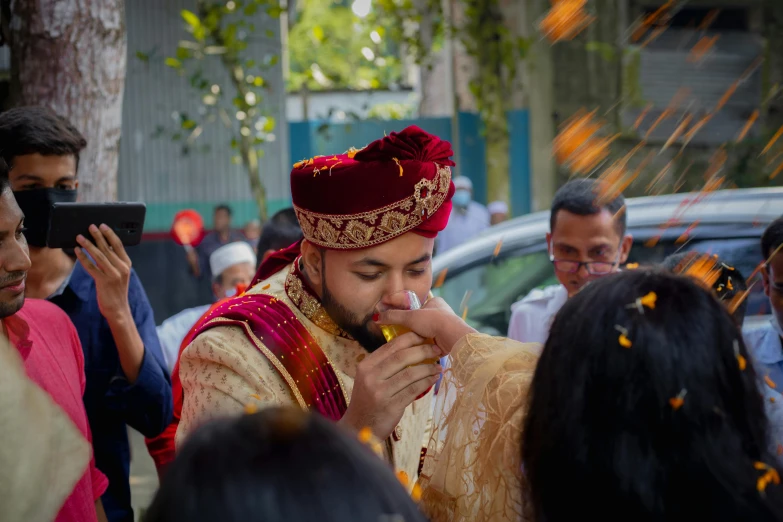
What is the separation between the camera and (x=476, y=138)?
499 inches

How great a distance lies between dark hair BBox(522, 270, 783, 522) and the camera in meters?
1.50

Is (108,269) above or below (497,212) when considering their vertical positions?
above

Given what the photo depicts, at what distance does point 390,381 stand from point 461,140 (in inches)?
411

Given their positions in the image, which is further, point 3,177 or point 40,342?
point 40,342

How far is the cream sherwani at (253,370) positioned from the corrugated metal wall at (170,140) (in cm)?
818

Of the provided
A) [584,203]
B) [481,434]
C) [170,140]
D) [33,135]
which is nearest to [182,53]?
[170,140]

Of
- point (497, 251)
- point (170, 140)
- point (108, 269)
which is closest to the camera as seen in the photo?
point (108, 269)

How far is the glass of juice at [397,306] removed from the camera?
98.3 inches

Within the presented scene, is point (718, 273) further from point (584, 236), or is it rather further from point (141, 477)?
point (141, 477)

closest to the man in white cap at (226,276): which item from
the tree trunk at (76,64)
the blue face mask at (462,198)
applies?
the tree trunk at (76,64)

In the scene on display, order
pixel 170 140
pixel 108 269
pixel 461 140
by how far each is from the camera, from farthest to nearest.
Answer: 1. pixel 461 140
2. pixel 170 140
3. pixel 108 269

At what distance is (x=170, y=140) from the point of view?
1118cm

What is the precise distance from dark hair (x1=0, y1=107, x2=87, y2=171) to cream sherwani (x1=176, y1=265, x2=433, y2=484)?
1.04m

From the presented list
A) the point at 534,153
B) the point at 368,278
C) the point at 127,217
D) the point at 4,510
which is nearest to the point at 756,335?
the point at 368,278
